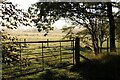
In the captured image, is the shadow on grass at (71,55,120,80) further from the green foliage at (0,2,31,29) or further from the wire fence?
the green foliage at (0,2,31,29)

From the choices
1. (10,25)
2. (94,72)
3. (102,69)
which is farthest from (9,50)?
(102,69)

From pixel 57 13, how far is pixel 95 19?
3328 mm

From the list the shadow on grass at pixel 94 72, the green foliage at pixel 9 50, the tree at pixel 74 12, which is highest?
the tree at pixel 74 12

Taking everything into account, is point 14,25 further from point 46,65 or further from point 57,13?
point 57,13

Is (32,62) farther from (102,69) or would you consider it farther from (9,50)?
(9,50)

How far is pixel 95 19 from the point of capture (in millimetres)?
17750

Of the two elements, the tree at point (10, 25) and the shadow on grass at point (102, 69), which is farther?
the shadow on grass at point (102, 69)

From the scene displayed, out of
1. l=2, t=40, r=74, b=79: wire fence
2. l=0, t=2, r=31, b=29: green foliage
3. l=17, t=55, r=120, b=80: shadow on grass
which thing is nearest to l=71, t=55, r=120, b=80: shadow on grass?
l=17, t=55, r=120, b=80: shadow on grass

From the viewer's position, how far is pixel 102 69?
35.5 ft

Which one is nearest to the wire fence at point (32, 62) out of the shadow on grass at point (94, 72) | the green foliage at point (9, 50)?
the green foliage at point (9, 50)

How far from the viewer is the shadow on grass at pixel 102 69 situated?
33.2 ft

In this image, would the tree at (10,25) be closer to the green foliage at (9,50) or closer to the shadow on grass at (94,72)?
the green foliage at (9,50)

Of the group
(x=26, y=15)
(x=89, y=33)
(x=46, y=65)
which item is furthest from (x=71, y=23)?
(x=26, y=15)

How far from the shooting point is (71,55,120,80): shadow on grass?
398 inches
